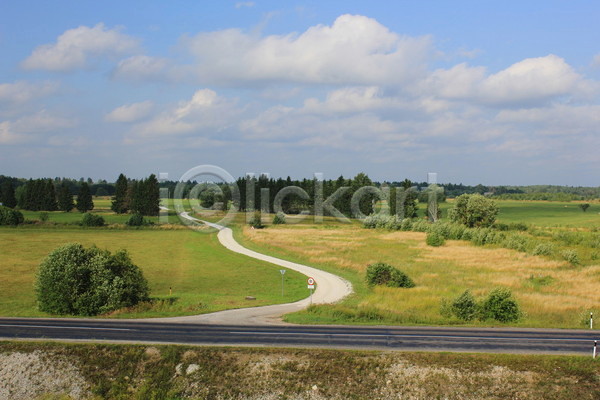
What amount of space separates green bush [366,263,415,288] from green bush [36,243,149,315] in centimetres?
2140

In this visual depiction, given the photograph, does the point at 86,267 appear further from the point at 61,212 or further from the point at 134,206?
the point at 61,212

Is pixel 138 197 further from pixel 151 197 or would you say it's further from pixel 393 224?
pixel 393 224

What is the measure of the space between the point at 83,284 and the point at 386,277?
88.9ft

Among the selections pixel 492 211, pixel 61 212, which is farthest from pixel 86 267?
pixel 61 212

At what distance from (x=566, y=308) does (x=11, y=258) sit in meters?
68.8

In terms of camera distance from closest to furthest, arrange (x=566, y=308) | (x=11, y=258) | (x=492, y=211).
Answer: (x=566, y=308) < (x=11, y=258) < (x=492, y=211)

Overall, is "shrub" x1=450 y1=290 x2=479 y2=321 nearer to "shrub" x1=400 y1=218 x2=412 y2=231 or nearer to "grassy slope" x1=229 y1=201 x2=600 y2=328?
"grassy slope" x1=229 y1=201 x2=600 y2=328

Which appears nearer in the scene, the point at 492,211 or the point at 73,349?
the point at 73,349

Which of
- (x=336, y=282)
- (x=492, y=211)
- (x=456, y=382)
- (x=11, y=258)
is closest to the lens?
(x=456, y=382)

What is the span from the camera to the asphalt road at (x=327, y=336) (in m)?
25.9

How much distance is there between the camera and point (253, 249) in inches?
3145

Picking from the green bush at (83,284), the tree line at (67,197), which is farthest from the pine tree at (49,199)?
the green bush at (83,284)

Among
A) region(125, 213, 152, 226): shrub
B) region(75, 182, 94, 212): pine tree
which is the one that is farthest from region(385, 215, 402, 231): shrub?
region(75, 182, 94, 212): pine tree

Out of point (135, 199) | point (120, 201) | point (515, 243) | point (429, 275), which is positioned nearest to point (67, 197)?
point (120, 201)
